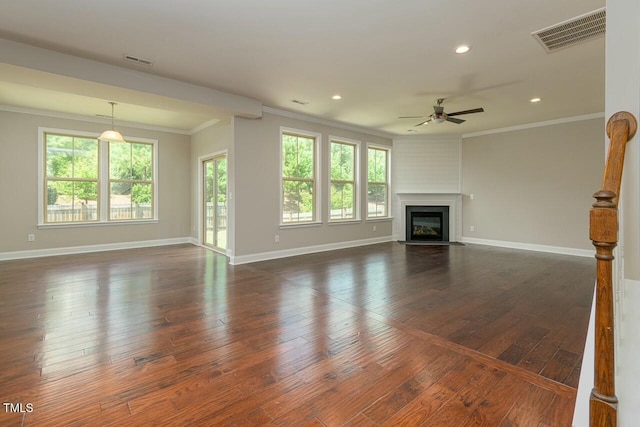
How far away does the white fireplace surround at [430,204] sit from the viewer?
318 inches

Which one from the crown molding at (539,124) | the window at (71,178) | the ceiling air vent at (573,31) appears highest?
the crown molding at (539,124)

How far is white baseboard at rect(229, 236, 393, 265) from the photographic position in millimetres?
5609

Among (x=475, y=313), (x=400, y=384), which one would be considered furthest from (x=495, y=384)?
(x=475, y=313)

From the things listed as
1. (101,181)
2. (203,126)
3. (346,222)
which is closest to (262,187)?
(346,222)

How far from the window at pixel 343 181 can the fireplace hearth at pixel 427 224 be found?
1.78 metres

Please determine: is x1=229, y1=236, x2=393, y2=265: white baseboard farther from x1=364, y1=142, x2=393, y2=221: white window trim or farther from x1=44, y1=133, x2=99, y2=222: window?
x1=44, y1=133, x2=99, y2=222: window

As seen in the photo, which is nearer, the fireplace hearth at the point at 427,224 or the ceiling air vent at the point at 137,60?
the ceiling air vent at the point at 137,60

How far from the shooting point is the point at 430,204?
8211 mm

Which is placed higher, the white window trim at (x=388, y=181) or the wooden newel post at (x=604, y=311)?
the white window trim at (x=388, y=181)

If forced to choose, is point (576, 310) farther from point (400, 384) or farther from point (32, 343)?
point (32, 343)

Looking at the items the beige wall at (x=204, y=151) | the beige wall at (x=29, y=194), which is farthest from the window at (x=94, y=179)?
the beige wall at (x=204, y=151)

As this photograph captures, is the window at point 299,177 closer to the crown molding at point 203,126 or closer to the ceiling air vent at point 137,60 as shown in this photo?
the crown molding at point 203,126

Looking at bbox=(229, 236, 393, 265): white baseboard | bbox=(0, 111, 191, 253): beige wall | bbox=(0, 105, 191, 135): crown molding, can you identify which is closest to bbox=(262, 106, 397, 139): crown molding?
bbox=(229, 236, 393, 265): white baseboard

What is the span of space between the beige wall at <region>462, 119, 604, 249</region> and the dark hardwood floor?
88.3 inches
